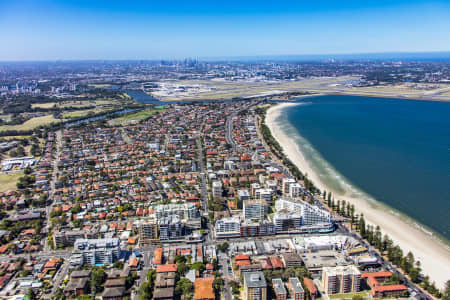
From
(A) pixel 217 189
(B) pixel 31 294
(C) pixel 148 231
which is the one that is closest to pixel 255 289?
(C) pixel 148 231

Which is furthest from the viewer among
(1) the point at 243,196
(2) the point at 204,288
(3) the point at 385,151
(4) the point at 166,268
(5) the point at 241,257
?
(3) the point at 385,151

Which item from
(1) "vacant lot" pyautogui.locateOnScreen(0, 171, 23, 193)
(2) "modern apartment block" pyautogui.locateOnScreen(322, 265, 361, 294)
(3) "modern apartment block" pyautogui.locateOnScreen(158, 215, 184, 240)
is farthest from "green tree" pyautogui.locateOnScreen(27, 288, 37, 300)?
(1) "vacant lot" pyautogui.locateOnScreen(0, 171, 23, 193)

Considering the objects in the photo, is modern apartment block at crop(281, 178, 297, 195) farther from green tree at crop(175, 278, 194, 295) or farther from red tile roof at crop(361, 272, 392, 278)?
green tree at crop(175, 278, 194, 295)

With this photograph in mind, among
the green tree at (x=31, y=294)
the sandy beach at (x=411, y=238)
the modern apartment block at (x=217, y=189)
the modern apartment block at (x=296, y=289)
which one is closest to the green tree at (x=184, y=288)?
the modern apartment block at (x=296, y=289)

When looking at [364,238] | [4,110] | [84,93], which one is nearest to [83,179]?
[364,238]

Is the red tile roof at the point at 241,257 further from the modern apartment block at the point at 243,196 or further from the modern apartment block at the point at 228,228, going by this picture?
the modern apartment block at the point at 243,196

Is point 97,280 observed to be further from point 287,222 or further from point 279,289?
point 287,222
